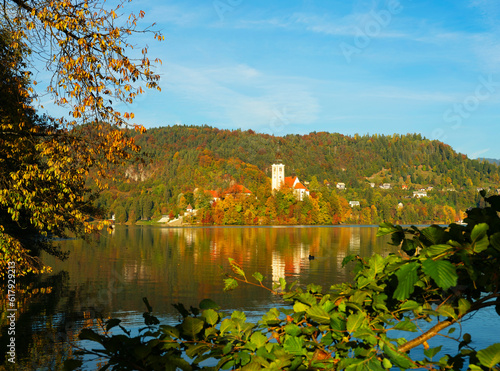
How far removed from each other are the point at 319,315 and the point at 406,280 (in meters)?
0.47

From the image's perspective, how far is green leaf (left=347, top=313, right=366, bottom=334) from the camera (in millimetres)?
1957

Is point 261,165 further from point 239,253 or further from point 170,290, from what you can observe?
point 170,290

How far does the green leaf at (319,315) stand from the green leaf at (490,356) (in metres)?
0.61

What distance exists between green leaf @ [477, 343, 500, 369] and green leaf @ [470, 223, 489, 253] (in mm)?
359

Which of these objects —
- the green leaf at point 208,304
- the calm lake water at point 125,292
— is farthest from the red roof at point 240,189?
the green leaf at point 208,304

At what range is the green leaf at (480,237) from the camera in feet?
5.68

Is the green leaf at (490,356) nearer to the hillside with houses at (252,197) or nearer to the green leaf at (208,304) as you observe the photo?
the green leaf at (208,304)

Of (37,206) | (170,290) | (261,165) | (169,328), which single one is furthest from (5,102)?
(261,165)

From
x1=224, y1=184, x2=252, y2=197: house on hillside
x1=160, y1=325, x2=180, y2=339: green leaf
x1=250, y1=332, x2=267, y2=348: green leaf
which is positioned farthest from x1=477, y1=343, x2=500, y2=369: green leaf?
x1=224, y1=184, x2=252, y2=197: house on hillside

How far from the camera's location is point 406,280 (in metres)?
1.75

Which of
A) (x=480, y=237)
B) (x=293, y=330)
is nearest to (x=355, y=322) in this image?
(x=293, y=330)

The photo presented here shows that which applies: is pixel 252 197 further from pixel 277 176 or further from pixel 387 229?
pixel 387 229

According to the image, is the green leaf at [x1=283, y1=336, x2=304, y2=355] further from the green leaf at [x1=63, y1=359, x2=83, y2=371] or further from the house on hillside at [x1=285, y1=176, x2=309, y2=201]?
the house on hillside at [x1=285, y1=176, x2=309, y2=201]

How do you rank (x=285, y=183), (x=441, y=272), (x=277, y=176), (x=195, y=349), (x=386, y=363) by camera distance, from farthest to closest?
(x=277, y=176), (x=285, y=183), (x=195, y=349), (x=386, y=363), (x=441, y=272)
